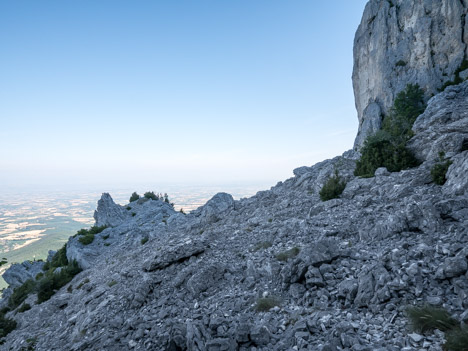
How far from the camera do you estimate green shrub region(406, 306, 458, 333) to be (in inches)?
209

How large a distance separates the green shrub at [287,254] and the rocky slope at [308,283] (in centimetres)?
5

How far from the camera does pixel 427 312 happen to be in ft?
18.8

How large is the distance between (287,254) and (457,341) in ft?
23.6

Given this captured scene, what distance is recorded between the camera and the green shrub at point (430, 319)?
5297 mm

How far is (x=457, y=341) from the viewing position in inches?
182

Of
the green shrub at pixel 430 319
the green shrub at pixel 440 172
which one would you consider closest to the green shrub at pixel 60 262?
the green shrub at pixel 430 319

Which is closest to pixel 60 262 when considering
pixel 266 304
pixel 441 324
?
pixel 266 304

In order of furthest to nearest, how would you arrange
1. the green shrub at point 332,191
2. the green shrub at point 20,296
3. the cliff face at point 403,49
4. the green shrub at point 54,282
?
1. the cliff face at point 403,49
2. the green shrub at point 20,296
3. the green shrub at point 54,282
4. the green shrub at point 332,191

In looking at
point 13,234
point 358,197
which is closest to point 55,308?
point 358,197

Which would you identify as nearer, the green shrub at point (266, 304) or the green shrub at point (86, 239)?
the green shrub at point (266, 304)

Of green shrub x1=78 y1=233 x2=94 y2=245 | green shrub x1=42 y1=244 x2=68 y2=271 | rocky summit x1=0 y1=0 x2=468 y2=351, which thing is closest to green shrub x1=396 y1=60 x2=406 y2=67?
rocky summit x1=0 y1=0 x2=468 y2=351

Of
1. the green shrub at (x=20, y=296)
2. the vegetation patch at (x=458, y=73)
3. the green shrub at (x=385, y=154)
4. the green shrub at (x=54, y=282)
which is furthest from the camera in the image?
the vegetation patch at (x=458, y=73)

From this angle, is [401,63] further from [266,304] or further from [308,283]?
[266,304]

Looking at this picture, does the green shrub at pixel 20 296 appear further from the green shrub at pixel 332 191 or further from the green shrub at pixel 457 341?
the green shrub at pixel 457 341
